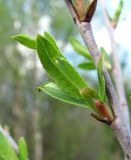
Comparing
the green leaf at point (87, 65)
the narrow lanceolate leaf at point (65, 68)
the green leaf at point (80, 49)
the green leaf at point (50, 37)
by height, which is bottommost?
the green leaf at point (80, 49)

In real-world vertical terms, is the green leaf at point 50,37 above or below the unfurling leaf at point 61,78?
above

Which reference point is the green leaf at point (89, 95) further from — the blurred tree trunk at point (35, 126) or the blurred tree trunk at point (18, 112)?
the blurred tree trunk at point (18, 112)

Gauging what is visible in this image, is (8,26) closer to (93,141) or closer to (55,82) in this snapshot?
(93,141)

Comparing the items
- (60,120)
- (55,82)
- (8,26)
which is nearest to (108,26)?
(55,82)

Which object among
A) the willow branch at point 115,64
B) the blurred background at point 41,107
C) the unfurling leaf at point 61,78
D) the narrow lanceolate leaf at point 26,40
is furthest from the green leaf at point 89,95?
the blurred background at point 41,107

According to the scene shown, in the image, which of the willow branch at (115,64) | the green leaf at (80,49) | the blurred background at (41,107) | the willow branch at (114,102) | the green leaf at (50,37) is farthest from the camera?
the blurred background at (41,107)

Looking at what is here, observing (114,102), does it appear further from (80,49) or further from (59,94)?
(80,49)

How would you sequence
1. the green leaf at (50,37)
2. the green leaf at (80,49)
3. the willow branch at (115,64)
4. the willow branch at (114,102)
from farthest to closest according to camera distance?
1. the green leaf at (80,49)
2. the willow branch at (115,64)
3. the green leaf at (50,37)
4. the willow branch at (114,102)

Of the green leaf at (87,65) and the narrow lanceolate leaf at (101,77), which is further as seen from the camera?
the green leaf at (87,65)
